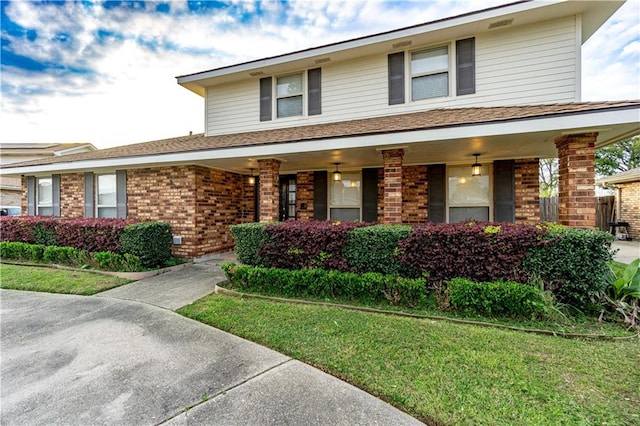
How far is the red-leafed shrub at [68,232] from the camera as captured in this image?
6891 mm

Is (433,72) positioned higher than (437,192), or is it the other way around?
(433,72)

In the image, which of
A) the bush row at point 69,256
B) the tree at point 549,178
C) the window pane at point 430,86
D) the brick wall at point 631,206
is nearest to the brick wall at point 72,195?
the bush row at point 69,256

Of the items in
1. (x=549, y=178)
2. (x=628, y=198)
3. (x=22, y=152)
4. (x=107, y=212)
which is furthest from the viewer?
(x=549, y=178)

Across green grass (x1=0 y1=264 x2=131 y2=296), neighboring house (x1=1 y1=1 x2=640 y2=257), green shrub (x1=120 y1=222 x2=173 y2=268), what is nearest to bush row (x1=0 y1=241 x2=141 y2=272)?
green shrub (x1=120 y1=222 x2=173 y2=268)

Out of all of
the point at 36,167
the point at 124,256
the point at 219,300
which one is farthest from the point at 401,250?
the point at 36,167

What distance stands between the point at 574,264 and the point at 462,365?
8.44ft

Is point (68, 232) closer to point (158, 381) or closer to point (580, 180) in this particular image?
point (158, 381)

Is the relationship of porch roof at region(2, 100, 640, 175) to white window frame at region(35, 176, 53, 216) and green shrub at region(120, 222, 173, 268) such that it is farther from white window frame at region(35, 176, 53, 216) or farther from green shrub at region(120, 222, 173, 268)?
white window frame at region(35, 176, 53, 216)

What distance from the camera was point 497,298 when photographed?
3832mm

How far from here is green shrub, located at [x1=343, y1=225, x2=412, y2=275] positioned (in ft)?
14.9

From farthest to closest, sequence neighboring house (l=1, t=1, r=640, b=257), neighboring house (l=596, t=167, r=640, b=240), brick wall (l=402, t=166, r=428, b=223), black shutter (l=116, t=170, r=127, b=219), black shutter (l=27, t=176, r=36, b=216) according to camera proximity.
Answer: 1. neighboring house (l=596, t=167, r=640, b=240)
2. black shutter (l=27, t=176, r=36, b=216)
3. black shutter (l=116, t=170, r=127, b=219)
4. brick wall (l=402, t=166, r=428, b=223)
5. neighboring house (l=1, t=1, r=640, b=257)

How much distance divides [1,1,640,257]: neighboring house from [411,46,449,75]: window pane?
0.02 meters

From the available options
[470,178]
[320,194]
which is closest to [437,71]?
[470,178]

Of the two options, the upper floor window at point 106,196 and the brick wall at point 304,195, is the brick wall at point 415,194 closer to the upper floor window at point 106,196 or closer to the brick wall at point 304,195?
the brick wall at point 304,195
